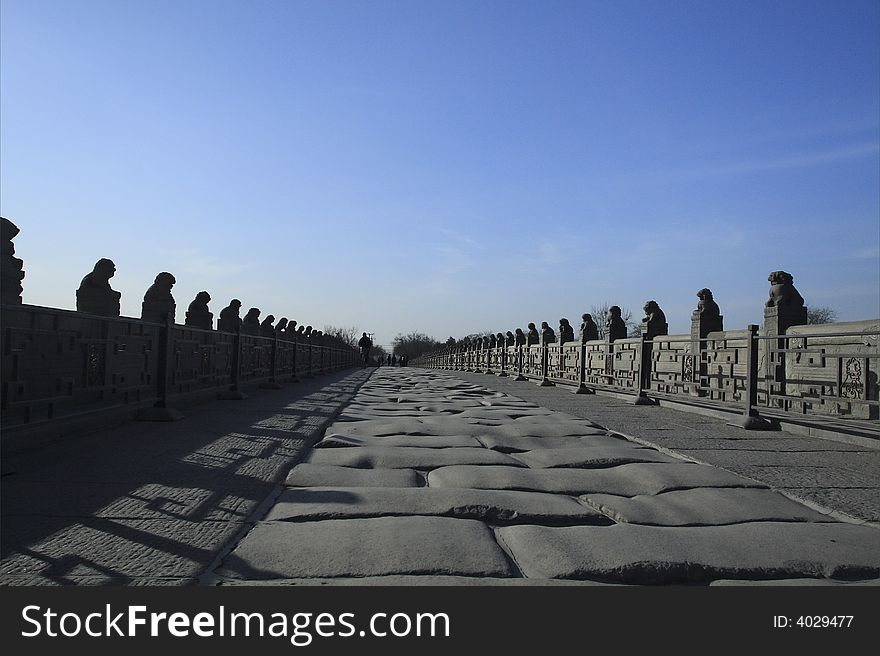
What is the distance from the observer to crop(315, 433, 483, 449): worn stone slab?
6.17 m

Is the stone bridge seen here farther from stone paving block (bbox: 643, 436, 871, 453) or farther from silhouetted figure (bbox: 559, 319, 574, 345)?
silhouetted figure (bbox: 559, 319, 574, 345)

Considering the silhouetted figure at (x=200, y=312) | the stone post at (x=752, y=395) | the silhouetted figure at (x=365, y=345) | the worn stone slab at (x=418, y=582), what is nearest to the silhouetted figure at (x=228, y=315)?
the silhouetted figure at (x=200, y=312)

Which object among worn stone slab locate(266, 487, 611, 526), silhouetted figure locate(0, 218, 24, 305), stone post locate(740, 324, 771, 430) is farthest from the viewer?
silhouetted figure locate(0, 218, 24, 305)

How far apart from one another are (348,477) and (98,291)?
7.63 m

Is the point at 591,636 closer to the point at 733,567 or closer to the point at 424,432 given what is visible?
the point at 733,567

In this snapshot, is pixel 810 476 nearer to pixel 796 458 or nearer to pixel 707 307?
pixel 796 458

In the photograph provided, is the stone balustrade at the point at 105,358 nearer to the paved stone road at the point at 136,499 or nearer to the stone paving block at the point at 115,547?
the paved stone road at the point at 136,499

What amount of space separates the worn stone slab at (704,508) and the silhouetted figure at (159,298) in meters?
9.45

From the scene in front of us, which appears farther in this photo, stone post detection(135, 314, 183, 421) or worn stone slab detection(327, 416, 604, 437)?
stone post detection(135, 314, 183, 421)

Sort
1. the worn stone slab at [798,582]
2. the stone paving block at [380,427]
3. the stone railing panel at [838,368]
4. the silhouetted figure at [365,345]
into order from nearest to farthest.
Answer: the worn stone slab at [798,582]
the stone railing panel at [838,368]
the stone paving block at [380,427]
the silhouetted figure at [365,345]

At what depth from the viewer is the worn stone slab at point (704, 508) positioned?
371cm

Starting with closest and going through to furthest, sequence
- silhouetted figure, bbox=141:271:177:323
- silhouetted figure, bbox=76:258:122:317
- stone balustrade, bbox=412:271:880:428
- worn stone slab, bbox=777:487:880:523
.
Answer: worn stone slab, bbox=777:487:880:523
stone balustrade, bbox=412:271:880:428
silhouetted figure, bbox=76:258:122:317
silhouetted figure, bbox=141:271:177:323

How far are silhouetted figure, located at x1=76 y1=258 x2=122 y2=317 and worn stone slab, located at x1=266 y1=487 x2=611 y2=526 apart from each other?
7641mm

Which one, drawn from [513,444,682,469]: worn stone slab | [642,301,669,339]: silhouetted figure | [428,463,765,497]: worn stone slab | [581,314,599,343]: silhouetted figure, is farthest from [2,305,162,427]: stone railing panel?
[581,314,599,343]: silhouetted figure
